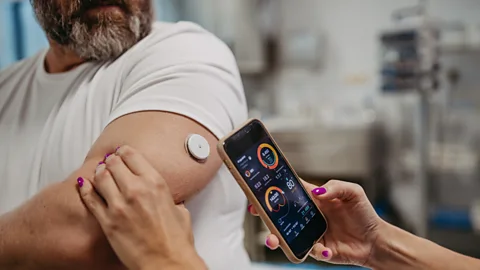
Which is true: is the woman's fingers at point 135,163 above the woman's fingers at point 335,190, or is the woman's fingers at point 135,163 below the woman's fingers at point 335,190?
above

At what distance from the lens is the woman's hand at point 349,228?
2.58 ft

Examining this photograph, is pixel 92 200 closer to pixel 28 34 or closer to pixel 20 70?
pixel 20 70

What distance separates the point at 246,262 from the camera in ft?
3.11

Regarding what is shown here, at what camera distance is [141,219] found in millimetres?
522

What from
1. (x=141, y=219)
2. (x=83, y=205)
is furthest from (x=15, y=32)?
(x=141, y=219)

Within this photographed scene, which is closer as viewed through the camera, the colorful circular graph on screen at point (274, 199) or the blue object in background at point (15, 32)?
the colorful circular graph on screen at point (274, 199)

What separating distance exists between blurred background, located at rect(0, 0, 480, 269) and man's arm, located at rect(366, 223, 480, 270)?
6.41 feet

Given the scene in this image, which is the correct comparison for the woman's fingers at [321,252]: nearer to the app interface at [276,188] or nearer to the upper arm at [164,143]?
the app interface at [276,188]

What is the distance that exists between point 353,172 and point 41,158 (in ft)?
8.36

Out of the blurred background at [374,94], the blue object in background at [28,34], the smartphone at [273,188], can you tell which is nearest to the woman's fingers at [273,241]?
the smartphone at [273,188]

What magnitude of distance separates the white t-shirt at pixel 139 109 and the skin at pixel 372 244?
0.18 metres

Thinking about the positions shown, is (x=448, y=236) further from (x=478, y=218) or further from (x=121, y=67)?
(x=121, y=67)

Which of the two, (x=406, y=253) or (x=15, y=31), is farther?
(x=15, y=31)

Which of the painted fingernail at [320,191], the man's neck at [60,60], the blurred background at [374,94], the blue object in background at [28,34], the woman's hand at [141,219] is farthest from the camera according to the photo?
the blurred background at [374,94]
